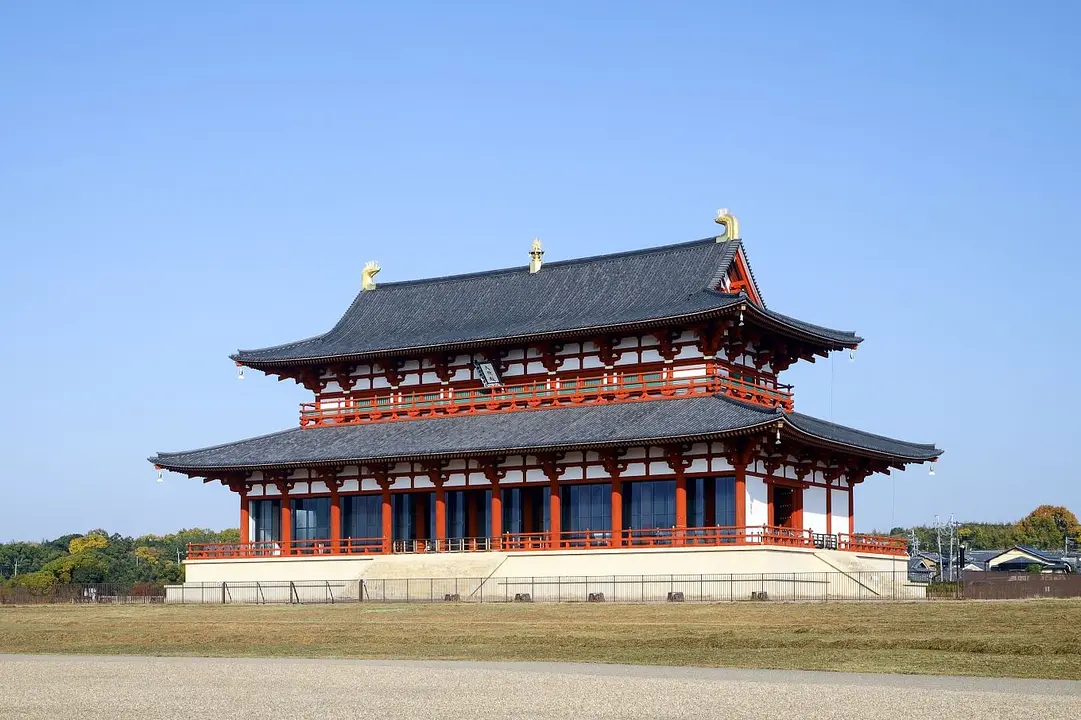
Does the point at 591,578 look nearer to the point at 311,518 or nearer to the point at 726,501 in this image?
the point at 726,501

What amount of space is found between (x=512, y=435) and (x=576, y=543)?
526cm

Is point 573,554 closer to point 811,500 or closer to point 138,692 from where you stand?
point 811,500

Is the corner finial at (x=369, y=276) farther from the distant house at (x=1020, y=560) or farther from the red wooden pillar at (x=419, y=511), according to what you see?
the distant house at (x=1020, y=560)

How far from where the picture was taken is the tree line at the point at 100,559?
8816 cm

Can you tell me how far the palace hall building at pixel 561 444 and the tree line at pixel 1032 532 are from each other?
10695 cm

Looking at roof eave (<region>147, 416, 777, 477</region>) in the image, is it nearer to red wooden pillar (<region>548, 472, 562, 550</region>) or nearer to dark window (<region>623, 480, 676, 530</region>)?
red wooden pillar (<region>548, 472, 562, 550</region>)

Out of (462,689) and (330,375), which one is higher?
(330,375)

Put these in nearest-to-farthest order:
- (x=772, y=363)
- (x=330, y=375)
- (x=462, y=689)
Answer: (x=462, y=689), (x=772, y=363), (x=330, y=375)

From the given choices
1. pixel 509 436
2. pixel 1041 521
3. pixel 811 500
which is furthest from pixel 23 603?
pixel 1041 521

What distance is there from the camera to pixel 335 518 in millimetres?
64312

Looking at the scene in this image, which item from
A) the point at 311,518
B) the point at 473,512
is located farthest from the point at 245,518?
the point at 473,512

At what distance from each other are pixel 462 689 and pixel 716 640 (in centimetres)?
1169

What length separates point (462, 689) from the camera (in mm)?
23953

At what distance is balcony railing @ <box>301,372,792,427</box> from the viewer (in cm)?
5959
